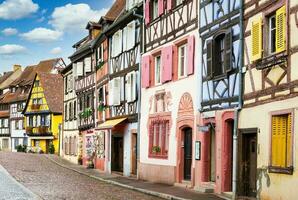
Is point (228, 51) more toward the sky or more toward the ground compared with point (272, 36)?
more toward the ground

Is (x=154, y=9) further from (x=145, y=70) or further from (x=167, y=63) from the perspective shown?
(x=167, y=63)

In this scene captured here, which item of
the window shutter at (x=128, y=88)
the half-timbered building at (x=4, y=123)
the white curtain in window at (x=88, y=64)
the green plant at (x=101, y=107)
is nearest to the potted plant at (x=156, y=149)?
the window shutter at (x=128, y=88)

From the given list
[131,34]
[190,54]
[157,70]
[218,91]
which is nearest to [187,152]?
[190,54]

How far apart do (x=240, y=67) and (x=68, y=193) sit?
23.7 ft

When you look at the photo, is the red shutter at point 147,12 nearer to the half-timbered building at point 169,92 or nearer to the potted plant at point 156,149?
the half-timbered building at point 169,92

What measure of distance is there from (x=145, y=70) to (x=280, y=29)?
42.2ft

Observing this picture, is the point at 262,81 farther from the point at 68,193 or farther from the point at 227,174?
the point at 68,193

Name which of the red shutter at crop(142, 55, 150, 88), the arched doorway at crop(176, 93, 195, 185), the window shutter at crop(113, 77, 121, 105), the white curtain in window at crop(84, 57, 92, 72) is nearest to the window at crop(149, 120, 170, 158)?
the arched doorway at crop(176, 93, 195, 185)

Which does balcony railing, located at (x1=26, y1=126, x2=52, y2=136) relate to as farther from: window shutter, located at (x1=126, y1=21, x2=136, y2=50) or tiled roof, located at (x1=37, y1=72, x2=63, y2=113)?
window shutter, located at (x1=126, y1=21, x2=136, y2=50)

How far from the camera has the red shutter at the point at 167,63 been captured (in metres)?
24.4

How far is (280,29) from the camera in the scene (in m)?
15.3

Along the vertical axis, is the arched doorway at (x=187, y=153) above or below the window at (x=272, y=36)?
below

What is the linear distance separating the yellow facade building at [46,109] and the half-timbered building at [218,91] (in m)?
51.4

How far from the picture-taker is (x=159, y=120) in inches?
1016
